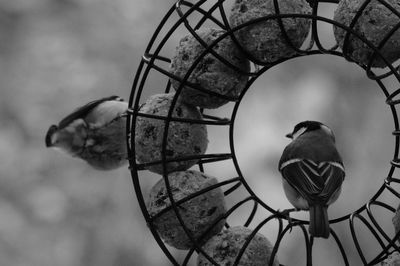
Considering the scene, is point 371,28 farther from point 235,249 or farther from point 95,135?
point 95,135

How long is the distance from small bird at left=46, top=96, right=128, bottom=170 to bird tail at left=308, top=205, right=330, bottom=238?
1211 millimetres

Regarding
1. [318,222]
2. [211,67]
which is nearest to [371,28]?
[211,67]

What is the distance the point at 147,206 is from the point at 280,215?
0.42m

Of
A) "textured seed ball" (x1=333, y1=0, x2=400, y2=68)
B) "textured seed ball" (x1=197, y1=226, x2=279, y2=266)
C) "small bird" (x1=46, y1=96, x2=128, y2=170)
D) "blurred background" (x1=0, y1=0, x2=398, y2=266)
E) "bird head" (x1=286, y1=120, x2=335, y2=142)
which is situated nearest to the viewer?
"textured seed ball" (x1=333, y1=0, x2=400, y2=68)

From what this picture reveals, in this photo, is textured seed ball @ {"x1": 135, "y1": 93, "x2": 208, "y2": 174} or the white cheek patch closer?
textured seed ball @ {"x1": 135, "y1": 93, "x2": 208, "y2": 174}

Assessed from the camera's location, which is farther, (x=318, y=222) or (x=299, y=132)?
(x=299, y=132)

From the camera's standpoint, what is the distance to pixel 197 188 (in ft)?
7.53

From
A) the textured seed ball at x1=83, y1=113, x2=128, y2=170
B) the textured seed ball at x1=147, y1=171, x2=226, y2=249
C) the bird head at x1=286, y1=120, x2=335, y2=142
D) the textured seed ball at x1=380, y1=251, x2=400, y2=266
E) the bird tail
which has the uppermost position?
the textured seed ball at x1=83, y1=113, x2=128, y2=170

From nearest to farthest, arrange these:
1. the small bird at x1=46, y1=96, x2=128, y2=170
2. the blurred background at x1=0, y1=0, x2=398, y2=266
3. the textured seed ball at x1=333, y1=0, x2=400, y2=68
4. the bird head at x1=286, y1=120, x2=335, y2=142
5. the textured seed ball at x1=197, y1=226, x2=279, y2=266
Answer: the textured seed ball at x1=333, y1=0, x2=400, y2=68
the textured seed ball at x1=197, y1=226, x2=279, y2=266
the bird head at x1=286, y1=120, x2=335, y2=142
the small bird at x1=46, y1=96, x2=128, y2=170
the blurred background at x1=0, y1=0, x2=398, y2=266

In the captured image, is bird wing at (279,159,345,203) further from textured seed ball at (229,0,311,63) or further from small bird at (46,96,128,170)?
small bird at (46,96,128,170)

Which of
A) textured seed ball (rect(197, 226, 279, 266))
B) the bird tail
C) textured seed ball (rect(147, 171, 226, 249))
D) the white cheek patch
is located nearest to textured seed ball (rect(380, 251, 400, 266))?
the bird tail

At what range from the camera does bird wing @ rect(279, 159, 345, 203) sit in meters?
2.34

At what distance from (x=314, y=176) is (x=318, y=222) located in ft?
0.59

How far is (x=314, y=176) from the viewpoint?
2.38 metres
